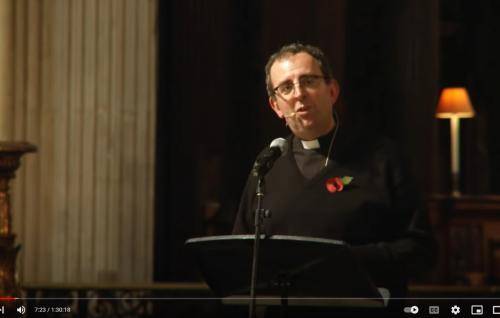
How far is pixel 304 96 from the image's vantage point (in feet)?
10.6

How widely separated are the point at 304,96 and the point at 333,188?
0.34 metres

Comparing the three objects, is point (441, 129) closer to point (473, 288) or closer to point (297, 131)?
point (473, 288)

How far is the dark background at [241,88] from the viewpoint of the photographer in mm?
5207

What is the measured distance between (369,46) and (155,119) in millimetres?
1489

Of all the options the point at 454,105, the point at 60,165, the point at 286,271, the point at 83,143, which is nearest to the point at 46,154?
the point at 60,165

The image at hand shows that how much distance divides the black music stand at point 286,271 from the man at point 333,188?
27cm

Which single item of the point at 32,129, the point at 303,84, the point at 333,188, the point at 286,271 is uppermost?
the point at 303,84

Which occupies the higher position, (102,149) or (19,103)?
(19,103)

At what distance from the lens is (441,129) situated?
26.9 ft

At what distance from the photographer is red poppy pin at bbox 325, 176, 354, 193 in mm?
3162

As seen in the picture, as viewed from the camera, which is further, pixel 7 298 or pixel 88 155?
pixel 88 155
